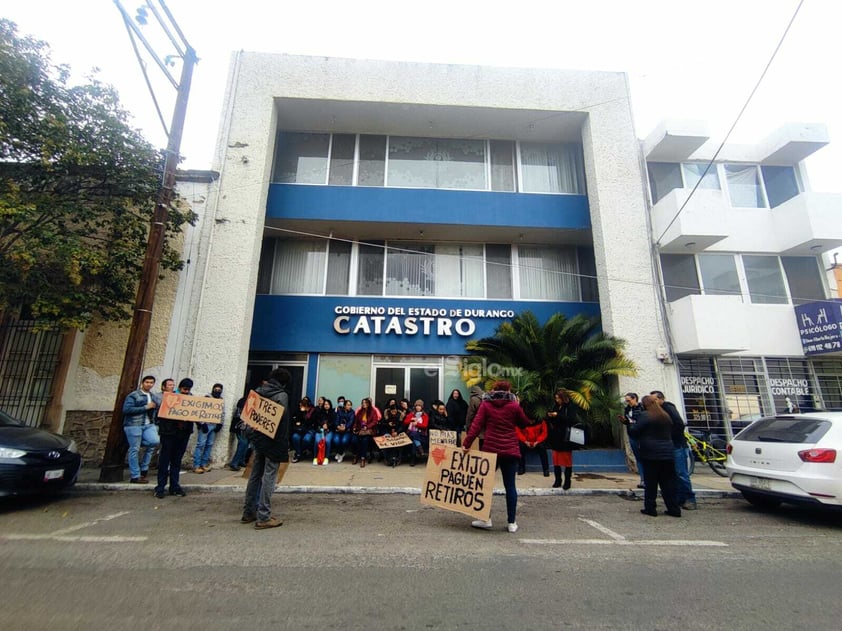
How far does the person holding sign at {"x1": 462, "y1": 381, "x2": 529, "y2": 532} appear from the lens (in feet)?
16.9

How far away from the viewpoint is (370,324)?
459 inches

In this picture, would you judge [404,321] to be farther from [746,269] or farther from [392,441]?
[746,269]

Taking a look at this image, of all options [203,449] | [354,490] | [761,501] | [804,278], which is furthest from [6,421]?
[804,278]

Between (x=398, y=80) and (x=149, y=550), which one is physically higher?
(x=398, y=80)

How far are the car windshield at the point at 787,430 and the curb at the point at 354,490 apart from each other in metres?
1.67

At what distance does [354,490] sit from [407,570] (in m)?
3.82

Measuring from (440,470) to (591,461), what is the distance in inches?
229

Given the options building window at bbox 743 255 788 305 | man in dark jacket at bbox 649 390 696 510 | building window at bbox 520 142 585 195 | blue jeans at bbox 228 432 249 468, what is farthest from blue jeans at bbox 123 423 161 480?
building window at bbox 743 255 788 305

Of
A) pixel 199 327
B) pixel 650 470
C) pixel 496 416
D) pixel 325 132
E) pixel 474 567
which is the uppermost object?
pixel 325 132

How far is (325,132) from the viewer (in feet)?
43.2

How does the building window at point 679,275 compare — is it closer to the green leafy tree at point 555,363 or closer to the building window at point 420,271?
the building window at point 420,271

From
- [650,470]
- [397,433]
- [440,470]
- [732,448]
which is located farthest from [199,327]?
[732,448]

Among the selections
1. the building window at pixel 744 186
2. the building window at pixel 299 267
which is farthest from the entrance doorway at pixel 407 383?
the building window at pixel 744 186

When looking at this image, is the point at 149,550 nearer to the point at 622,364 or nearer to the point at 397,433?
the point at 397,433
